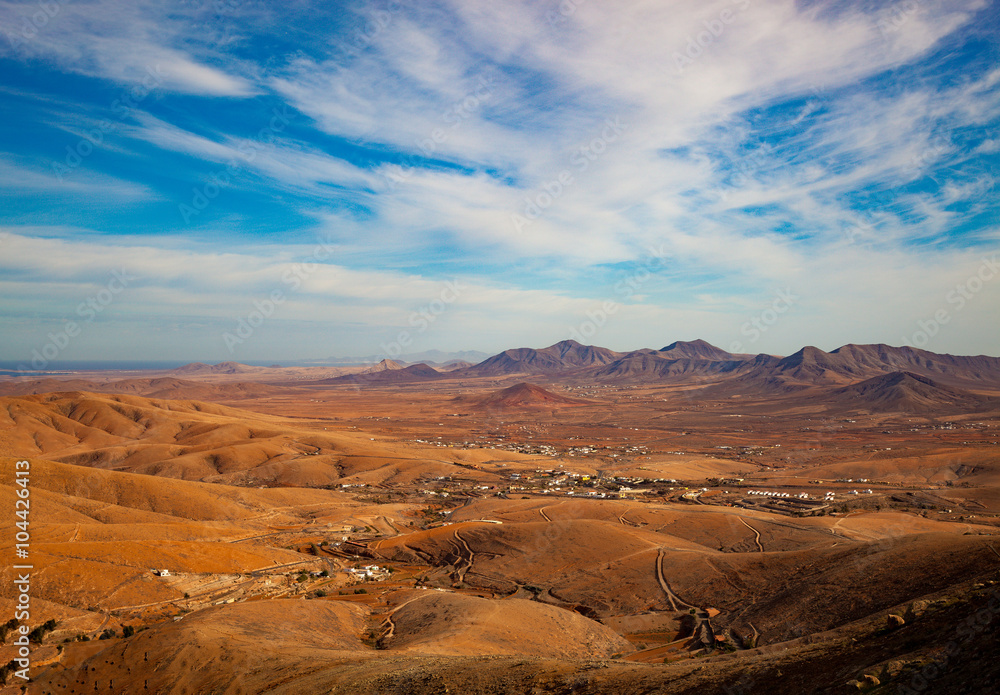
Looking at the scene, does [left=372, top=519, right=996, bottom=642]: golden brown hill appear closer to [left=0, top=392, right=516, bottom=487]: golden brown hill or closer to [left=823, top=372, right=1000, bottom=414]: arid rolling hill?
[left=0, top=392, right=516, bottom=487]: golden brown hill

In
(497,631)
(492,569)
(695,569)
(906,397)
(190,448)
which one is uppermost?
(906,397)

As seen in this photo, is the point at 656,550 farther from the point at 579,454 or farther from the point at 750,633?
the point at 579,454

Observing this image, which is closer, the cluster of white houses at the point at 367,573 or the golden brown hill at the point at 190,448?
the cluster of white houses at the point at 367,573

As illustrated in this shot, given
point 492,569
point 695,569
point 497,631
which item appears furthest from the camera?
point 492,569

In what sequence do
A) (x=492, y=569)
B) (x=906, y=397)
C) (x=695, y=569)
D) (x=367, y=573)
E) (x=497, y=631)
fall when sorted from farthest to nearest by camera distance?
(x=906, y=397)
(x=492, y=569)
(x=367, y=573)
(x=695, y=569)
(x=497, y=631)

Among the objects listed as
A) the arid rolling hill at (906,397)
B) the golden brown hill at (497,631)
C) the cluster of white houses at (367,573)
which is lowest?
the cluster of white houses at (367,573)

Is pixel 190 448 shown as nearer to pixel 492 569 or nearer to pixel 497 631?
pixel 492 569

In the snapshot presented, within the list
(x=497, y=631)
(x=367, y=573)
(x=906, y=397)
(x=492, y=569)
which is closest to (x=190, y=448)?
(x=367, y=573)

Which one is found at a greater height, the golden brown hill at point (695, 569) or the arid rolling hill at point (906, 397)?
the arid rolling hill at point (906, 397)

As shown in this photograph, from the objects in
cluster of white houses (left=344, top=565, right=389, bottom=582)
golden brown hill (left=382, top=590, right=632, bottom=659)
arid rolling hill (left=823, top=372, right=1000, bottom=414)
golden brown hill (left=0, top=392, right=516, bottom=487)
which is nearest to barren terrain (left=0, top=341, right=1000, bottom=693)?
golden brown hill (left=382, top=590, right=632, bottom=659)

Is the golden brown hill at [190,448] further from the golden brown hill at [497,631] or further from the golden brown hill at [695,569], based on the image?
the golden brown hill at [497,631]

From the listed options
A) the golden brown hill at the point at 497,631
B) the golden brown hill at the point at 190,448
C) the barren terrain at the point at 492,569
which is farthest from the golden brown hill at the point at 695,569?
the golden brown hill at the point at 190,448

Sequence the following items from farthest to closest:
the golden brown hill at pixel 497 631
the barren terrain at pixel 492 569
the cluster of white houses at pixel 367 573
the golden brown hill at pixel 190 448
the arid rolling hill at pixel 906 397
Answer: the arid rolling hill at pixel 906 397 < the golden brown hill at pixel 190 448 < the cluster of white houses at pixel 367 573 < the golden brown hill at pixel 497 631 < the barren terrain at pixel 492 569
